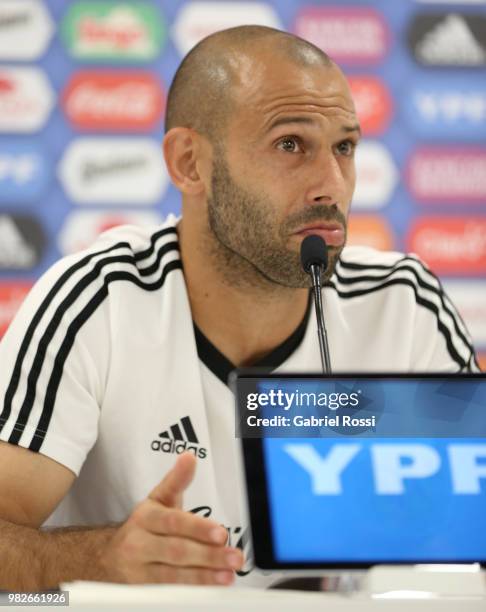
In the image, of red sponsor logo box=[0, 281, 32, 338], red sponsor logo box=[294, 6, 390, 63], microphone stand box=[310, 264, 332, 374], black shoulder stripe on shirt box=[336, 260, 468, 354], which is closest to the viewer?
microphone stand box=[310, 264, 332, 374]

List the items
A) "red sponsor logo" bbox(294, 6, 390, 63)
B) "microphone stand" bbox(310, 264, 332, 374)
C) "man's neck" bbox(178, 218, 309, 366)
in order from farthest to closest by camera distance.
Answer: "red sponsor logo" bbox(294, 6, 390, 63) → "man's neck" bbox(178, 218, 309, 366) → "microphone stand" bbox(310, 264, 332, 374)

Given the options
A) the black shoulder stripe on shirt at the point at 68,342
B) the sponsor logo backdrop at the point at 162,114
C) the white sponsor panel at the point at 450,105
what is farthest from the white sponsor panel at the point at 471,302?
the black shoulder stripe on shirt at the point at 68,342

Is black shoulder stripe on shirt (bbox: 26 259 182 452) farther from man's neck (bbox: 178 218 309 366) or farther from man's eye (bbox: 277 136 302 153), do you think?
man's eye (bbox: 277 136 302 153)

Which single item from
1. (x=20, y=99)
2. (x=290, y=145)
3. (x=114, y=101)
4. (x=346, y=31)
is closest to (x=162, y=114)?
(x=114, y=101)

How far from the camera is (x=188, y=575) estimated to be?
33.9 inches

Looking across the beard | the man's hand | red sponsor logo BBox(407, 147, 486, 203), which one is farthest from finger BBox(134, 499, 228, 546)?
red sponsor logo BBox(407, 147, 486, 203)

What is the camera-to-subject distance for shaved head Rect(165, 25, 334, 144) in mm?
1513

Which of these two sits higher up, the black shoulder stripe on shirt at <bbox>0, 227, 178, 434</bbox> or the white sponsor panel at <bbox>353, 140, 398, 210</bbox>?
the white sponsor panel at <bbox>353, 140, 398, 210</bbox>

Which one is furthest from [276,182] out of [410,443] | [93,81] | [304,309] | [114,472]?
[93,81]

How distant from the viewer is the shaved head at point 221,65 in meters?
1.51

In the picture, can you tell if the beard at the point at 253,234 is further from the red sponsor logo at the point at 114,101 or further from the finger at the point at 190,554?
the red sponsor logo at the point at 114,101

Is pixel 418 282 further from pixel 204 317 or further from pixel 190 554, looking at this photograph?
pixel 190 554

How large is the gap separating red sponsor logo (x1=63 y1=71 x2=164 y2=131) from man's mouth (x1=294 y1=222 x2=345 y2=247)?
145 cm

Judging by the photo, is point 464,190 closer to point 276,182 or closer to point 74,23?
point 74,23
